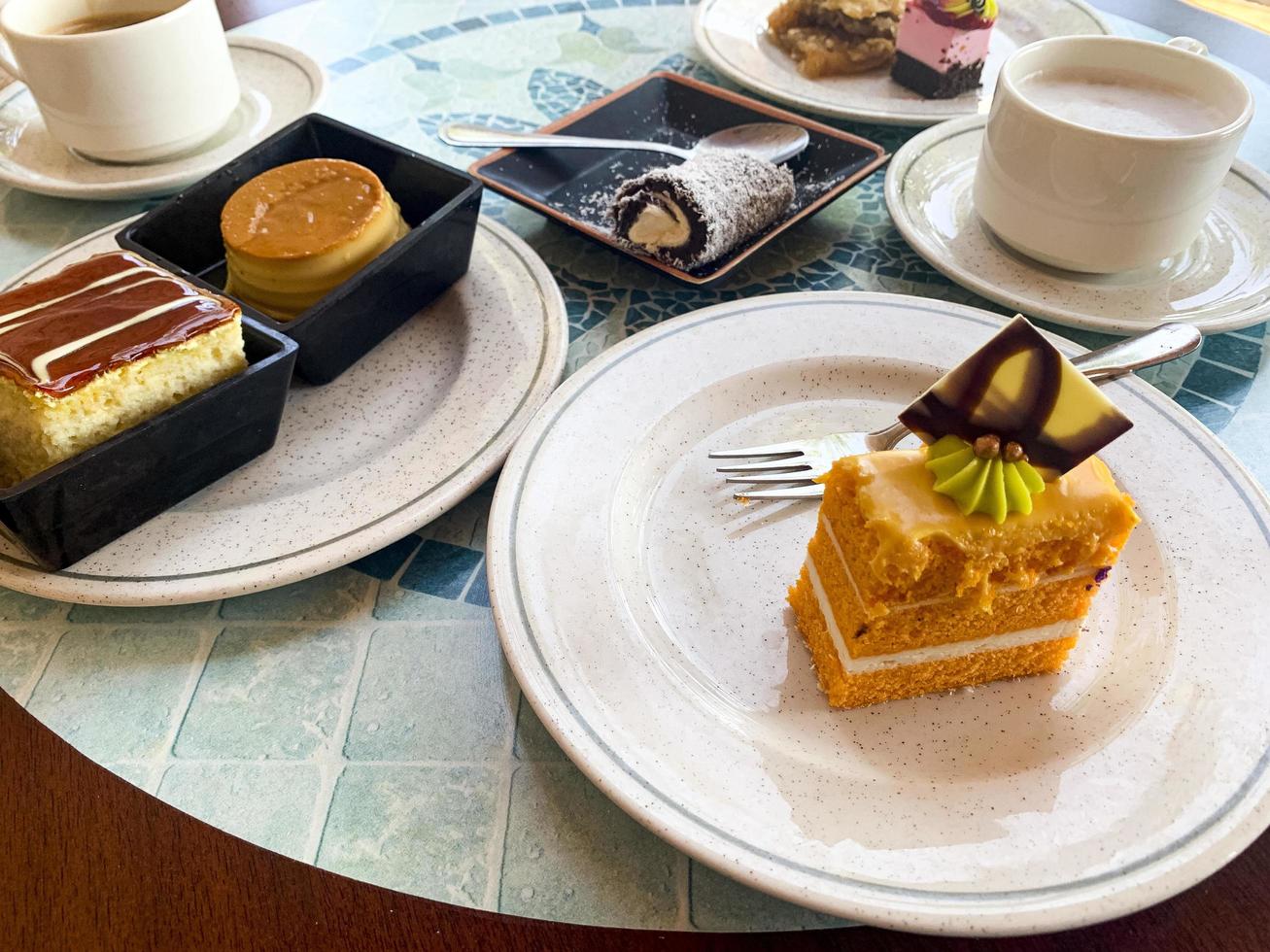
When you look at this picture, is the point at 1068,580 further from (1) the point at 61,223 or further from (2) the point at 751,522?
(1) the point at 61,223

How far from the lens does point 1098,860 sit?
0.64 m

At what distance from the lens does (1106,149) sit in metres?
1.01

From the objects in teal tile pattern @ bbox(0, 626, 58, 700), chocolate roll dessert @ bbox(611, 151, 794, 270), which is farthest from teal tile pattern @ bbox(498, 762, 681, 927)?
chocolate roll dessert @ bbox(611, 151, 794, 270)

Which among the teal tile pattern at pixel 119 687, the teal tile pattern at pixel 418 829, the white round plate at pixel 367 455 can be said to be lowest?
the teal tile pattern at pixel 119 687

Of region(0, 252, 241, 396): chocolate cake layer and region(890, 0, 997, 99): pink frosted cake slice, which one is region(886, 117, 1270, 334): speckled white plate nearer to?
region(890, 0, 997, 99): pink frosted cake slice

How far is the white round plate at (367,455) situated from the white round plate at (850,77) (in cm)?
55

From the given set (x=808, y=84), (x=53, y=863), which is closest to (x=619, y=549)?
(x=53, y=863)

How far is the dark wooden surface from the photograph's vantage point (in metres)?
0.68

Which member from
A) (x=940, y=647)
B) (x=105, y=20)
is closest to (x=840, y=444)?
(x=940, y=647)

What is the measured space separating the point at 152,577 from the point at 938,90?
1.30m

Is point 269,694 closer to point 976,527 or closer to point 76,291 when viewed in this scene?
point 76,291

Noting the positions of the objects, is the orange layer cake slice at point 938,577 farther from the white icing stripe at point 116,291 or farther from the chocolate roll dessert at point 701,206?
the white icing stripe at point 116,291

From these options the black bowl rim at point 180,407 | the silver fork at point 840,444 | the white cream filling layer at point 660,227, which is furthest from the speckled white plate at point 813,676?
the black bowl rim at point 180,407

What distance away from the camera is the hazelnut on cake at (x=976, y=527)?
2.32 feet
